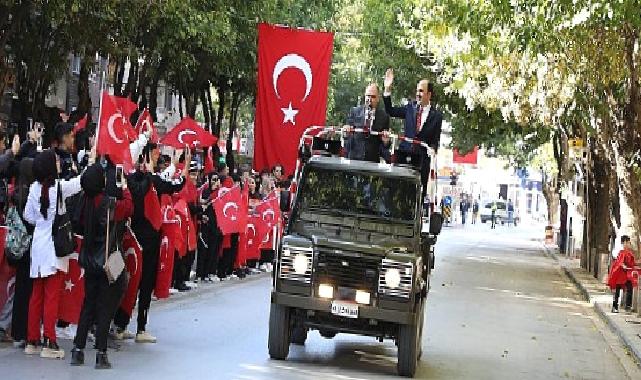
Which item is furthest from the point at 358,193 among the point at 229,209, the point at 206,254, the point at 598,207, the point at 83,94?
the point at 598,207

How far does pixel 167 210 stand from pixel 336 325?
415 cm

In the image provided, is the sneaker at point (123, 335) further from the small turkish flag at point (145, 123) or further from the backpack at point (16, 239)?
the small turkish flag at point (145, 123)

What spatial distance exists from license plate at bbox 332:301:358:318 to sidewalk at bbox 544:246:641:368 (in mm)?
6374

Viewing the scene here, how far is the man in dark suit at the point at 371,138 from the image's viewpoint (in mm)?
14867

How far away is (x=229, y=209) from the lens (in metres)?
23.0

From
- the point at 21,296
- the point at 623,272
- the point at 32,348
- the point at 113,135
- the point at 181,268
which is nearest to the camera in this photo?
the point at 32,348

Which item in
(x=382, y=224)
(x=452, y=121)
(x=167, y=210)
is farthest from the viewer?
(x=452, y=121)

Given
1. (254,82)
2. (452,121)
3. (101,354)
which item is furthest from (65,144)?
(452,121)

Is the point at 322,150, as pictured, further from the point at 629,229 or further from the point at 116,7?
the point at 629,229

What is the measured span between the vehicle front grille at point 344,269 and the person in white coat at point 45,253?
2.60 m

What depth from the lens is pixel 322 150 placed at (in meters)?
15.1

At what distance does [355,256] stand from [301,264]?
0.57 meters

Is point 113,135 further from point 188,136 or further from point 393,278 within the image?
point 188,136

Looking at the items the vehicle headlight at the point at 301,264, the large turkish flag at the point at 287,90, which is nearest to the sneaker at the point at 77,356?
the vehicle headlight at the point at 301,264
